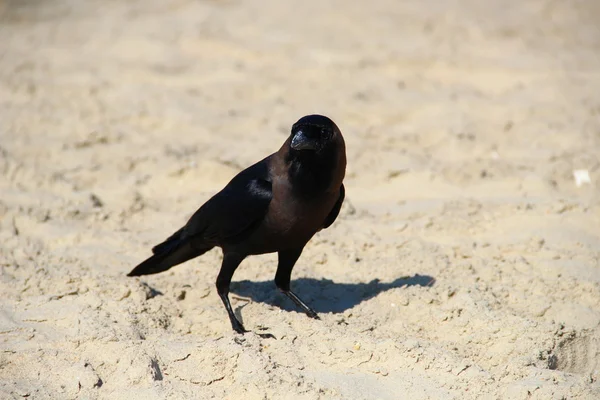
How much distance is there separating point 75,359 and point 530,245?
286cm

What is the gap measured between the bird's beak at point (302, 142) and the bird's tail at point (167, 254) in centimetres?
98

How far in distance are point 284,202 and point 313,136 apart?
38 cm

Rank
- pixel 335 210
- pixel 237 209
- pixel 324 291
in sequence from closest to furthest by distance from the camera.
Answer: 1. pixel 237 209
2. pixel 335 210
3. pixel 324 291

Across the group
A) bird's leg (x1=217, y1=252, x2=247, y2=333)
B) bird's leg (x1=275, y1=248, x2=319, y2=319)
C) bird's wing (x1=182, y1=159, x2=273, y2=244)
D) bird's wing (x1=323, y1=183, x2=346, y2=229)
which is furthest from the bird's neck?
bird's leg (x1=217, y1=252, x2=247, y2=333)

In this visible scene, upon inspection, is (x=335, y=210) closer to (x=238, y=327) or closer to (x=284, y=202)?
(x=284, y=202)

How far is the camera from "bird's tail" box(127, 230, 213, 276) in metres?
4.68

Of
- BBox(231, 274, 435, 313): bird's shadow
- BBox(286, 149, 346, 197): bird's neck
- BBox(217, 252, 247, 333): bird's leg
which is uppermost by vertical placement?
BBox(286, 149, 346, 197): bird's neck

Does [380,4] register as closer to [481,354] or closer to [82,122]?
[82,122]

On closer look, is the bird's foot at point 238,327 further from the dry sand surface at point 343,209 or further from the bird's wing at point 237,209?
the bird's wing at point 237,209

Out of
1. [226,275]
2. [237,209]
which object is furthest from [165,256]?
[237,209]

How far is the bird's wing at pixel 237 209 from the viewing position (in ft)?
14.0

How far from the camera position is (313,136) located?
4090 millimetres

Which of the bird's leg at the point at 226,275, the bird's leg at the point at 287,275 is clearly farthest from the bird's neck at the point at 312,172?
the bird's leg at the point at 226,275

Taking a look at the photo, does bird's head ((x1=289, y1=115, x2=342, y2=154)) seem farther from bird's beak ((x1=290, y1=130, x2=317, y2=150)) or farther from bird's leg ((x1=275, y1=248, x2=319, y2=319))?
bird's leg ((x1=275, y1=248, x2=319, y2=319))
